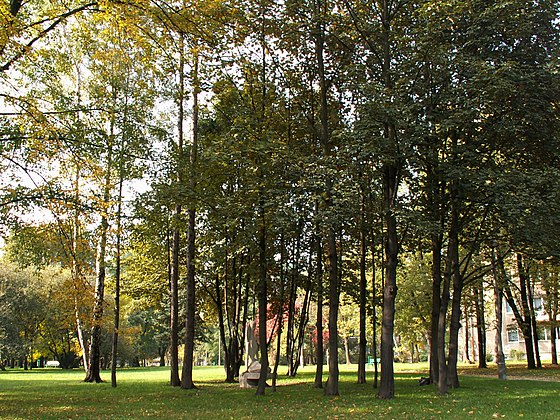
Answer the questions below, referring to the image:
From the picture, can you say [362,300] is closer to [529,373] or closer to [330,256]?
[330,256]

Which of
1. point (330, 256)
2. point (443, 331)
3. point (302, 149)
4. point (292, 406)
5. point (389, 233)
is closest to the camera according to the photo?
point (292, 406)

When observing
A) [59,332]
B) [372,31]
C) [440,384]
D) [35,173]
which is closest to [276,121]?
[372,31]

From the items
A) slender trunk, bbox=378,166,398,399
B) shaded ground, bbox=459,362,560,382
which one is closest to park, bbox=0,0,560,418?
slender trunk, bbox=378,166,398,399

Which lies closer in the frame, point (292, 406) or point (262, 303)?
point (292, 406)

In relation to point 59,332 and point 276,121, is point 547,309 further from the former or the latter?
point 59,332

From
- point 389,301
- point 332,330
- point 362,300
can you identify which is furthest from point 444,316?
point 332,330

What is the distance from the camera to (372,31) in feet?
52.2

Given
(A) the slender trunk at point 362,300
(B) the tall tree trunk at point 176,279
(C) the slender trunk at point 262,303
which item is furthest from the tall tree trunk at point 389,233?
(B) the tall tree trunk at point 176,279

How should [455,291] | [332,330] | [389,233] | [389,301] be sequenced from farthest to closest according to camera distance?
[455,291], [332,330], [389,233], [389,301]

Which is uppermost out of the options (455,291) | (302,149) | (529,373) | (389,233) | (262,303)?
(302,149)

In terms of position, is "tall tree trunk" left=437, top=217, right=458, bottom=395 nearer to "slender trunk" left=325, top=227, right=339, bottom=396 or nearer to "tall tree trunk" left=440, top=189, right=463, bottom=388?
"tall tree trunk" left=440, top=189, right=463, bottom=388

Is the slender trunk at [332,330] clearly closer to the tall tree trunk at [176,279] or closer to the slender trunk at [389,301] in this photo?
the slender trunk at [389,301]

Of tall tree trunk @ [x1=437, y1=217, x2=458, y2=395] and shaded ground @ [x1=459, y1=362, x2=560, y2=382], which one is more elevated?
tall tree trunk @ [x1=437, y1=217, x2=458, y2=395]

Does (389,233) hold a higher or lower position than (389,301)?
higher
